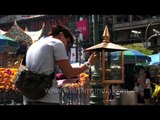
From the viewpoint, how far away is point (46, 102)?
3.13 m

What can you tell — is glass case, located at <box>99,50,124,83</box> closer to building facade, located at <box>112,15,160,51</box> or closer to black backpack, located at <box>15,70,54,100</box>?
black backpack, located at <box>15,70,54,100</box>

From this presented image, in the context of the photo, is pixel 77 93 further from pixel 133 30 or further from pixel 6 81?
pixel 133 30

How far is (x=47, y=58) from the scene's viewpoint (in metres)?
3.20

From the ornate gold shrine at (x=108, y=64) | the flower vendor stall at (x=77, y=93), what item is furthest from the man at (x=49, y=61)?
the flower vendor stall at (x=77, y=93)

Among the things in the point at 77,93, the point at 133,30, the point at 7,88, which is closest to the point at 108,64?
the point at 77,93

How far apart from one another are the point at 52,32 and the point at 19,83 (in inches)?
22.2

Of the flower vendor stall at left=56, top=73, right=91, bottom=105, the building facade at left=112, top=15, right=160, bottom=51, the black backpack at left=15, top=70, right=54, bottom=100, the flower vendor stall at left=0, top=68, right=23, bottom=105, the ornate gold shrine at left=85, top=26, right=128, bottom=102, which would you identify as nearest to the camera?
the black backpack at left=15, top=70, right=54, bottom=100

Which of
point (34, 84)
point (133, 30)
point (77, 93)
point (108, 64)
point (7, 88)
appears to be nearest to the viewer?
point (34, 84)

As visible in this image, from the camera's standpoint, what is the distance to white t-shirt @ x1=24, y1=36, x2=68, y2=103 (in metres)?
3.17

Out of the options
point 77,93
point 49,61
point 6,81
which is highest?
point 49,61

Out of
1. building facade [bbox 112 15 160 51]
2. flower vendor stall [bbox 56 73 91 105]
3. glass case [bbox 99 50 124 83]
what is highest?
building facade [bbox 112 15 160 51]

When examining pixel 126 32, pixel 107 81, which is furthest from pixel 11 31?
pixel 126 32

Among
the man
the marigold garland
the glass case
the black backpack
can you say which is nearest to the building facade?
the marigold garland
